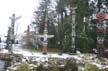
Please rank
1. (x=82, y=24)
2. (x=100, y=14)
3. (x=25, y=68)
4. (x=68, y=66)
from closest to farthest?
(x=25, y=68), (x=68, y=66), (x=100, y=14), (x=82, y=24)

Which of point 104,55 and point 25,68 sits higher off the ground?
point 25,68

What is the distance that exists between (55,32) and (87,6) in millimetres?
5288

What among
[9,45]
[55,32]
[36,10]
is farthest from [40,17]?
[9,45]

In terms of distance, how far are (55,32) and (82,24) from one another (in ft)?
19.9

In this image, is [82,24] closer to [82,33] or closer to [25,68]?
[82,33]

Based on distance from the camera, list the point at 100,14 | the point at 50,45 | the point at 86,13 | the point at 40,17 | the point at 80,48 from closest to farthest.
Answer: the point at 100,14 < the point at 80,48 < the point at 86,13 < the point at 50,45 < the point at 40,17

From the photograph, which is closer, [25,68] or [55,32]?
[25,68]

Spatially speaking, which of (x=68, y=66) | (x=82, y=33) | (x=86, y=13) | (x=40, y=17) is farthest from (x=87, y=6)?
(x=68, y=66)

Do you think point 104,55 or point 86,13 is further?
point 86,13

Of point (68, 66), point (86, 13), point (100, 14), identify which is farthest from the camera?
point (86, 13)

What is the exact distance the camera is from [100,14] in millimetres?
20750

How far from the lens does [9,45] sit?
94.2 feet

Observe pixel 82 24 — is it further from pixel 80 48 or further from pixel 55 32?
pixel 55 32

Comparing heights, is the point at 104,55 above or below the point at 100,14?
below
